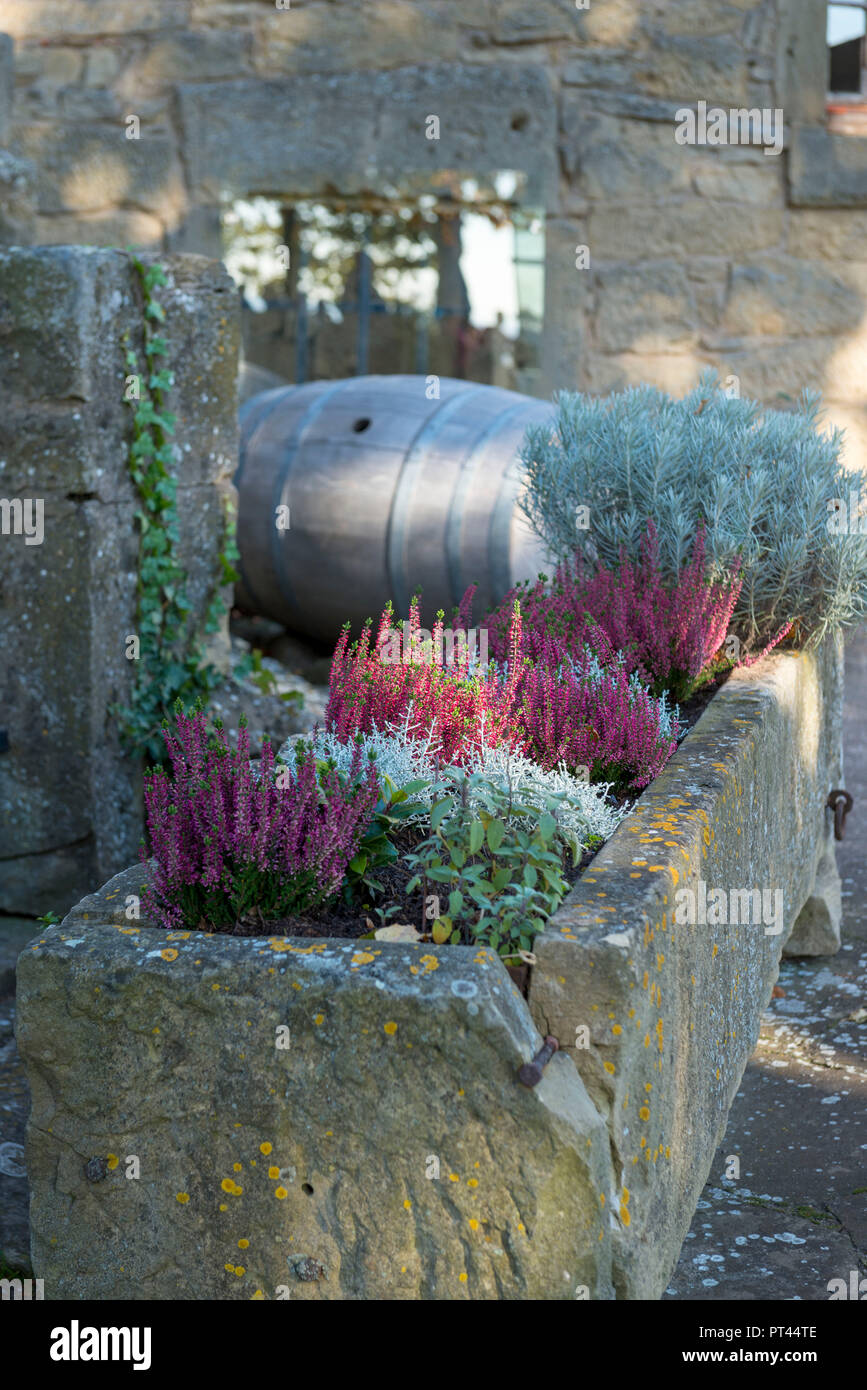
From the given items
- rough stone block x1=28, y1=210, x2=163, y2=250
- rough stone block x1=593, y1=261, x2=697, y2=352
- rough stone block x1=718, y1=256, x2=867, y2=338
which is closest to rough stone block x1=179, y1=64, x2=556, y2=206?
rough stone block x1=28, y1=210, x2=163, y2=250

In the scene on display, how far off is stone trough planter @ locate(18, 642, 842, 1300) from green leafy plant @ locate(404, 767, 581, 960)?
0.07 metres

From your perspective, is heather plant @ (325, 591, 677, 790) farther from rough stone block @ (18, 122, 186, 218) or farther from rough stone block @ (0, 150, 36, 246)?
rough stone block @ (18, 122, 186, 218)

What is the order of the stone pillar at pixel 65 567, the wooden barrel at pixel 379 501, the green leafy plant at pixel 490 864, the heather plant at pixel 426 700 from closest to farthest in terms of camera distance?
1. the green leafy plant at pixel 490 864
2. the heather plant at pixel 426 700
3. the stone pillar at pixel 65 567
4. the wooden barrel at pixel 379 501

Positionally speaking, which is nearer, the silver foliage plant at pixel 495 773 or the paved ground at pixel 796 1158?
the silver foliage plant at pixel 495 773

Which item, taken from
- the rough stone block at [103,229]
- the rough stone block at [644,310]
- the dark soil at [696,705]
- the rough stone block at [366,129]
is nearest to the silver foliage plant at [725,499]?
the dark soil at [696,705]

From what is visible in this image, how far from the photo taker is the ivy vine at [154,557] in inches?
155

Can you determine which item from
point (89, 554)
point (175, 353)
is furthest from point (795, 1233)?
point (175, 353)

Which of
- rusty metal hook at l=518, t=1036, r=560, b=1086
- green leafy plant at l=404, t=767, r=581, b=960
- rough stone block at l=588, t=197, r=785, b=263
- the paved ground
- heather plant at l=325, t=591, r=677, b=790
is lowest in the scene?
the paved ground

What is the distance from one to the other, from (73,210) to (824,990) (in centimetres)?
546

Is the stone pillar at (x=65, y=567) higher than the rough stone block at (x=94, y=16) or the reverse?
the reverse

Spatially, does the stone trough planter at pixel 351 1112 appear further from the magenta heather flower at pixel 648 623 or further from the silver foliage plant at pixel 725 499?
the silver foliage plant at pixel 725 499

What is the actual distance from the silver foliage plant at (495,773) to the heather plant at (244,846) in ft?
0.71

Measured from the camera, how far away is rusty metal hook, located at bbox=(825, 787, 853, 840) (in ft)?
12.8

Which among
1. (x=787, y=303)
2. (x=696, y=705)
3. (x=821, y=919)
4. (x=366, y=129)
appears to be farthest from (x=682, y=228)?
(x=696, y=705)
